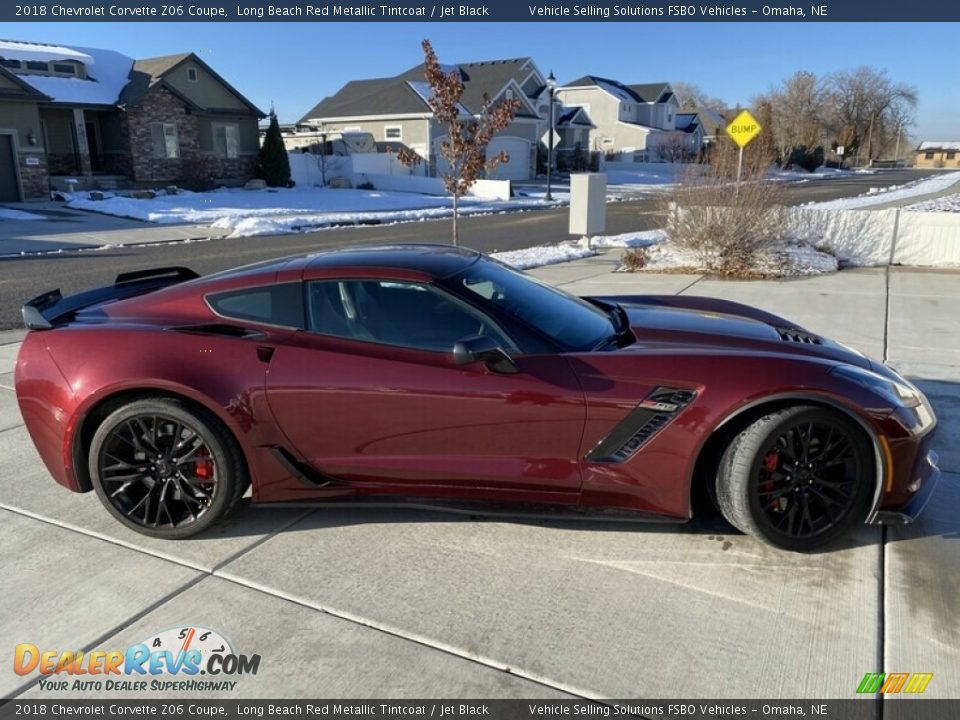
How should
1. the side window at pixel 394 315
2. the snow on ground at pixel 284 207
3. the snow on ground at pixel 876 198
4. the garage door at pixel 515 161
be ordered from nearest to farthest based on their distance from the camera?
the side window at pixel 394 315 < the snow on ground at pixel 876 198 < the snow on ground at pixel 284 207 < the garage door at pixel 515 161

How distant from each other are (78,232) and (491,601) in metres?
20.2

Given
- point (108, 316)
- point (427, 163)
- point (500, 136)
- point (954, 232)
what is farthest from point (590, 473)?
point (500, 136)

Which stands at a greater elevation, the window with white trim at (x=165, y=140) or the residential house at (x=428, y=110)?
the residential house at (x=428, y=110)

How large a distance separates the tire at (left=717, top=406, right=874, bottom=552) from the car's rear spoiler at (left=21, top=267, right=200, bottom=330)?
3.22 m

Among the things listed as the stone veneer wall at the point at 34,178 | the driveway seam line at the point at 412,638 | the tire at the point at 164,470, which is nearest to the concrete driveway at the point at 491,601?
the driveway seam line at the point at 412,638

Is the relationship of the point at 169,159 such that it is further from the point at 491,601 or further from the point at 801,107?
the point at 801,107

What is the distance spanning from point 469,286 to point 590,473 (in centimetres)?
103

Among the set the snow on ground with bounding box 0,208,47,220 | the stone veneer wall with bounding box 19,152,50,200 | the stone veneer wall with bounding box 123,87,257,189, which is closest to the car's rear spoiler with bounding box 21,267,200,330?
the snow on ground with bounding box 0,208,47,220

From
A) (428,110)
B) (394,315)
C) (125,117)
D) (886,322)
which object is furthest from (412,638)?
(428,110)

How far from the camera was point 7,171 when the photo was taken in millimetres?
25297

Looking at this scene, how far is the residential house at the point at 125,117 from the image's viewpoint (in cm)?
2895

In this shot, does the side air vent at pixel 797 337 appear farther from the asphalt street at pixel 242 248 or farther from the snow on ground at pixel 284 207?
the snow on ground at pixel 284 207

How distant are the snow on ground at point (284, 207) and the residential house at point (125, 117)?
2.10 metres

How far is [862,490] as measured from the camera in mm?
3025
